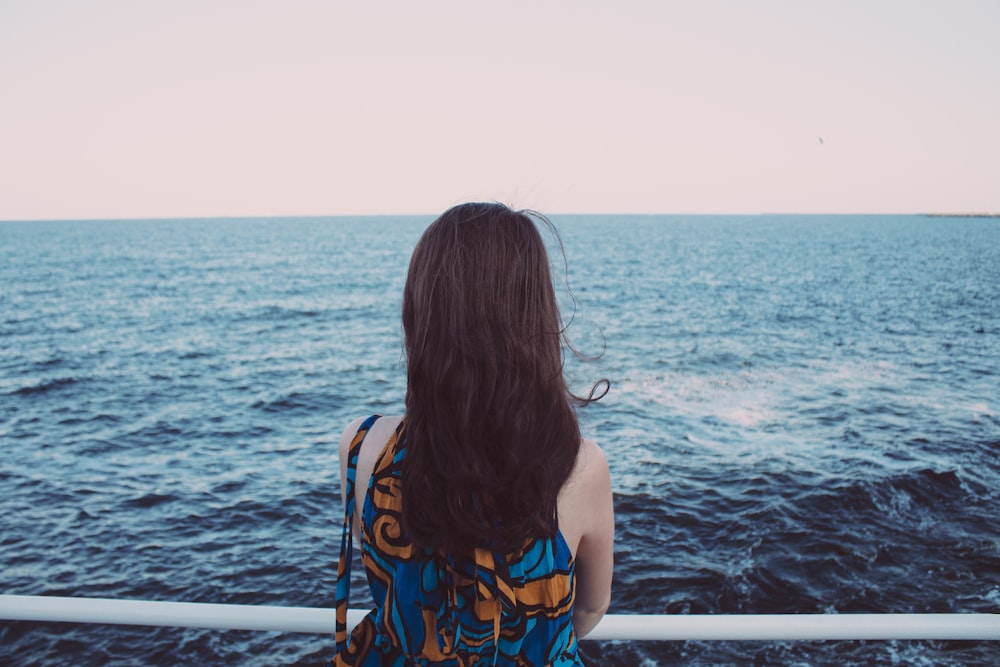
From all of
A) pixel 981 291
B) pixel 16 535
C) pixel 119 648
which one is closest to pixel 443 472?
pixel 119 648

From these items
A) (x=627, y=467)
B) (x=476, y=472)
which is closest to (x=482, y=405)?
(x=476, y=472)

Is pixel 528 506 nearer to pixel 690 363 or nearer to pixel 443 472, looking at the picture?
A: pixel 443 472

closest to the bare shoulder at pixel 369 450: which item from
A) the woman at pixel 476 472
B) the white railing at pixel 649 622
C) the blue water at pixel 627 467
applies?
the woman at pixel 476 472

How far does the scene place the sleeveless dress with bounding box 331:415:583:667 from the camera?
129cm

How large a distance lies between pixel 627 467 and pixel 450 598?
10137 mm

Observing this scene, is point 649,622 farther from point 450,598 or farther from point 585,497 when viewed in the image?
point 450,598

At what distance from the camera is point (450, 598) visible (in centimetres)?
131

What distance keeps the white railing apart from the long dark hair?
0.40 metres

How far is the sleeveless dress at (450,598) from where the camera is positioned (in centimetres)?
129

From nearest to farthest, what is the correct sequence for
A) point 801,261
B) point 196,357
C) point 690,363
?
point 690,363 < point 196,357 < point 801,261

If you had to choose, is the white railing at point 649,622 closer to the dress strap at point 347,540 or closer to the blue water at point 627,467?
the dress strap at point 347,540

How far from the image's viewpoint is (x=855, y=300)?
31.7m

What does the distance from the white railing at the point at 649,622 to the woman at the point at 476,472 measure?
180 mm

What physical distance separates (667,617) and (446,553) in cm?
57
